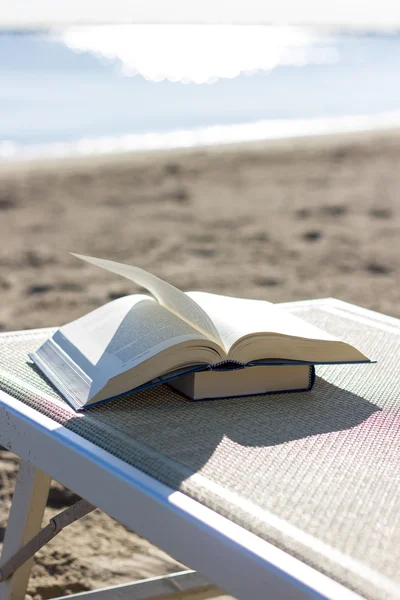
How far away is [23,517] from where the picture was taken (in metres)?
1.16

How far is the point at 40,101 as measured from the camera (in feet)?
31.9

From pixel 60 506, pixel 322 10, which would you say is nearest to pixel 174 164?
pixel 60 506

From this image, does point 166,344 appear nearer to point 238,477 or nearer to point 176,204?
point 238,477

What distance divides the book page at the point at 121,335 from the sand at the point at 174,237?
19.5 inches

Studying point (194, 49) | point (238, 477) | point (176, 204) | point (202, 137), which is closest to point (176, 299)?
point (238, 477)

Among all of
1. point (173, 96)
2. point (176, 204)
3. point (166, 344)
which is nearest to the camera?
point (166, 344)

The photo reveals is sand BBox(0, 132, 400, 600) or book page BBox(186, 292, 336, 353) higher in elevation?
book page BBox(186, 292, 336, 353)

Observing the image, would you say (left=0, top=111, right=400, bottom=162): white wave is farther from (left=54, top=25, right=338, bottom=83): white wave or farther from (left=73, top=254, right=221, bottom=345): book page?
(left=73, top=254, right=221, bottom=345): book page

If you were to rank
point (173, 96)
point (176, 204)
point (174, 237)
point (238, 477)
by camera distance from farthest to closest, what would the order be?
point (173, 96) < point (176, 204) < point (174, 237) < point (238, 477)

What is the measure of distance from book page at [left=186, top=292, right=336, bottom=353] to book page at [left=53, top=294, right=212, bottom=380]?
41mm

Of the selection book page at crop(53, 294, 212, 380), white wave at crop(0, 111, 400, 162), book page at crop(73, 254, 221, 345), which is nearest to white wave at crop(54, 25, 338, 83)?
white wave at crop(0, 111, 400, 162)

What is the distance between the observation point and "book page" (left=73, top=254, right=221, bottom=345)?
105 centimetres

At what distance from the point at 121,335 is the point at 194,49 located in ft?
68.9

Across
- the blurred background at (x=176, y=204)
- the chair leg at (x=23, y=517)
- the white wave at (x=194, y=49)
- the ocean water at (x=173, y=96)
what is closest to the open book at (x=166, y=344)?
the chair leg at (x=23, y=517)
